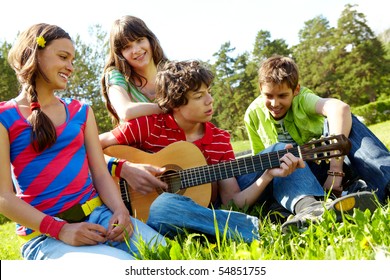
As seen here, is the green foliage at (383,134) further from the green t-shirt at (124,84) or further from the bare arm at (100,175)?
the bare arm at (100,175)

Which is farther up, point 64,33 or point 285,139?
point 64,33

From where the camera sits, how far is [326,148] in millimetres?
2387

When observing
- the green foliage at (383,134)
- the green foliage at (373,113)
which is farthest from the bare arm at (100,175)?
the green foliage at (373,113)

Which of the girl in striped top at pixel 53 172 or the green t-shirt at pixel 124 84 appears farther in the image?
the green t-shirt at pixel 124 84

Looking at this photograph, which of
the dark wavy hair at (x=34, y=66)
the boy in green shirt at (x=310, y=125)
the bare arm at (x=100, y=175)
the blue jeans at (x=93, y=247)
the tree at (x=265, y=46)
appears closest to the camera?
the blue jeans at (x=93, y=247)

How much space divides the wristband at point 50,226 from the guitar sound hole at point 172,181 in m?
0.79

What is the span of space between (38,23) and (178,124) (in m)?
0.95

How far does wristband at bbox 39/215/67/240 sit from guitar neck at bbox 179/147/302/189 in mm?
840

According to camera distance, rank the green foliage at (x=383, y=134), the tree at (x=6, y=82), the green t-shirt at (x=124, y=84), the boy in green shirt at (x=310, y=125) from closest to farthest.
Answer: the boy in green shirt at (x=310, y=125)
the green t-shirt at (x=124, y=84)
the tree at (x=6, y=82)
the green foliage at (x=383, y=134)

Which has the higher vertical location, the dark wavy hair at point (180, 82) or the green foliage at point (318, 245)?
the dark wavy hair at point (180, 82)

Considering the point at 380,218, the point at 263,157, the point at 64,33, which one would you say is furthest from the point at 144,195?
the point at 380,218

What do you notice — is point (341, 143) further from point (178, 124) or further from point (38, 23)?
point (38, 23)

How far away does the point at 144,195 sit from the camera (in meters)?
2.54

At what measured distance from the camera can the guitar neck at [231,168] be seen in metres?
2.35
